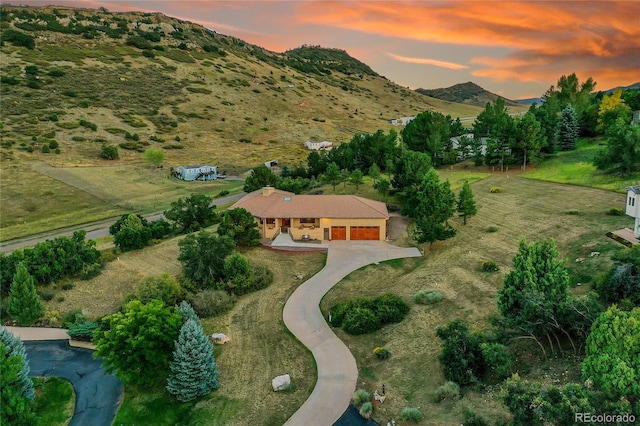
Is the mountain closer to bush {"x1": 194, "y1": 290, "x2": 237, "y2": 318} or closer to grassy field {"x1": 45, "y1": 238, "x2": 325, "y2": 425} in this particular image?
grassy field {"x1": 45, "y1": 238, "x2": 325, "y2": 425}

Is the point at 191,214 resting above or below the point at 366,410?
above

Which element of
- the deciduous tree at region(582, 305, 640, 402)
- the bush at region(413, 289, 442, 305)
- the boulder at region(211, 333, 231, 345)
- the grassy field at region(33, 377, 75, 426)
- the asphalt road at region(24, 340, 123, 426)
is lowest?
the grassy field at region(33, 377, 75, 426)

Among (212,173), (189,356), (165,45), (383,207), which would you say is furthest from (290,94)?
(189,356)

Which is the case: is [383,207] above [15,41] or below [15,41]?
below

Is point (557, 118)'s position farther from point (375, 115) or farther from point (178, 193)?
point (375, 115)

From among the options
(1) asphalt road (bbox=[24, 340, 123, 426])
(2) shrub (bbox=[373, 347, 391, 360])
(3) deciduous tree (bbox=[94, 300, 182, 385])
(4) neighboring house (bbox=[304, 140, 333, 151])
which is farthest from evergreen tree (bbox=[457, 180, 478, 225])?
(4) neighboring house (bbox=[304, 140, 333, 151])

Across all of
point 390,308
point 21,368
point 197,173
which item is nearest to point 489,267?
point 390,308

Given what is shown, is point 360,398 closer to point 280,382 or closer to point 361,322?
point 280,382
